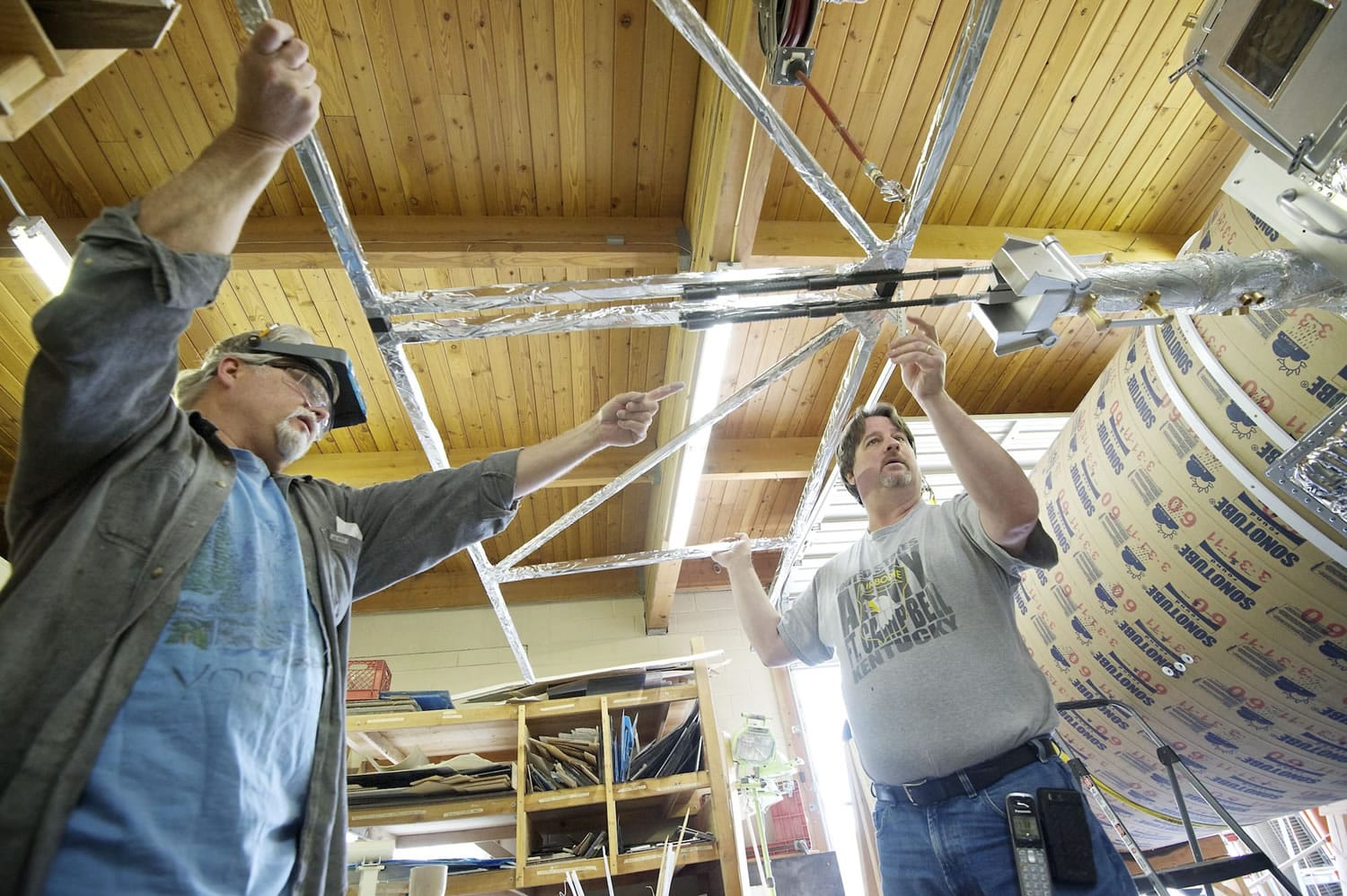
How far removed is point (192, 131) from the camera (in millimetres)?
3326

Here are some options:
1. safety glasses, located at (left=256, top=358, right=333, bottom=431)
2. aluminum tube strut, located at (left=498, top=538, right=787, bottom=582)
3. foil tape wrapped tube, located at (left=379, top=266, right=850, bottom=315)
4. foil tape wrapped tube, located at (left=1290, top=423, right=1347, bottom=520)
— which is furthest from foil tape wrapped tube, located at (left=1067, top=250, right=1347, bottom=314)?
aluminum tube strut, located at (left=498, top=538, right=787, bottom=582)

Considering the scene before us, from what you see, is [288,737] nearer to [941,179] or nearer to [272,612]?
[272,612]

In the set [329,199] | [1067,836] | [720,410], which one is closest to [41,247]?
[329,199]

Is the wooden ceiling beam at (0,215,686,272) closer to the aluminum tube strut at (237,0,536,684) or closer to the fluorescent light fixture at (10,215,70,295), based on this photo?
the fluorescent light fixture at (10,215,70,295)

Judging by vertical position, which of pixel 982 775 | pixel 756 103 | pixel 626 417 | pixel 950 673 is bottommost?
pixel 982 775

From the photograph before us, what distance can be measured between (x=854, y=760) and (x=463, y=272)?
380 cm

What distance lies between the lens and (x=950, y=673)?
5.75ft

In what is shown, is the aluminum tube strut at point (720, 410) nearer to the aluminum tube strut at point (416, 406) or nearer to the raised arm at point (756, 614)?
the aluminum tube strut at point (416, 406)

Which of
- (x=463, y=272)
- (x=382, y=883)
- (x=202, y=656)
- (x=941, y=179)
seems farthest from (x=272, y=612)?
(x=941, y=179)

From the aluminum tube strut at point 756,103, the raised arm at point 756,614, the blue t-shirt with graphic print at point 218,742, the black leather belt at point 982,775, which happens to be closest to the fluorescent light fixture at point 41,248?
the blue t-shirt with graphic print at point 218,742

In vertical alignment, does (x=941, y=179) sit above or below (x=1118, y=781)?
above

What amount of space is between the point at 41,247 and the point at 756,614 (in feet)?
10.5

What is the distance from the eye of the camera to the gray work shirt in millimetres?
955

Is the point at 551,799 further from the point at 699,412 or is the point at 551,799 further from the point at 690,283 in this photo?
the point at 690,283
